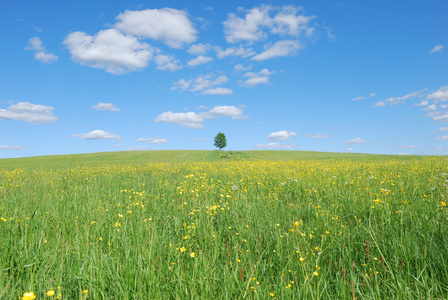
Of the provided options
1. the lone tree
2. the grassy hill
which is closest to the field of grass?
the grassy hill

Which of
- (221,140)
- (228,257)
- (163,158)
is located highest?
(221,140)

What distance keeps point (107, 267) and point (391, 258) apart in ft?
9.97

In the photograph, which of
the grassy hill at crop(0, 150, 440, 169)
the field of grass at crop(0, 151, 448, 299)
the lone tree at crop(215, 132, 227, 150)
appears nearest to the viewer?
the field of grass at crop(0, 151, 448, 299)

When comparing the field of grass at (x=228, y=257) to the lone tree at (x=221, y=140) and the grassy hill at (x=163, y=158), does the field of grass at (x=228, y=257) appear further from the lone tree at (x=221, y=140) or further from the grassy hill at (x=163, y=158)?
the lone tree at (x=221, y=140)

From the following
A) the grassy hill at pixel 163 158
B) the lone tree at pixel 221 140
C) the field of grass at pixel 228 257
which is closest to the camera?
the field of grass at pixel 228 257

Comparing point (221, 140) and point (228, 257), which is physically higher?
point (221, 140)

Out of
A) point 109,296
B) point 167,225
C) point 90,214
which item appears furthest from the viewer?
point 90,214

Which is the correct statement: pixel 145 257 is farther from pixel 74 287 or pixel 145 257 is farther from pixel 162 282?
pixel 74 287

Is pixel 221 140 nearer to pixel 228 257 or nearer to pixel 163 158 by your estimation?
pixel 163 158

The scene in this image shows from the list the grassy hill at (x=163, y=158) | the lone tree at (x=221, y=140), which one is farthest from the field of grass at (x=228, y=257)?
the lone tree at (x=221, y=140)

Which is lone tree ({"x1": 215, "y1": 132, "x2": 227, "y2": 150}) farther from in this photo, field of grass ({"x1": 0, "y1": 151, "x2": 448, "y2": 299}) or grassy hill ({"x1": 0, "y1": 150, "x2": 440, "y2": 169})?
field of grass ({"x1": 0, "y1": 151, "x2": 448, "y2": 299})

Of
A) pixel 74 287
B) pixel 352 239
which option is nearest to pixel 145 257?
pixel 74 287

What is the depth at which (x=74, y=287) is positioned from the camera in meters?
2.33

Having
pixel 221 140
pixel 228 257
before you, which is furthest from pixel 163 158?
pixel 221 140
